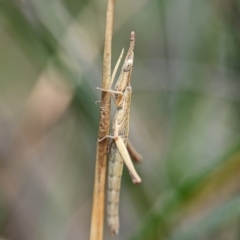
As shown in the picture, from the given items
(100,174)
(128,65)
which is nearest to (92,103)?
(128,65)

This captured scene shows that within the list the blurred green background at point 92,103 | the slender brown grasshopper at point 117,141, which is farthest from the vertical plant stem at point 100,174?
the blurred green background at point 92,103

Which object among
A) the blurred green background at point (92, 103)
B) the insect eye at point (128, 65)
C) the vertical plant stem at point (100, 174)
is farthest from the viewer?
the blurred green background at point (92, 103)

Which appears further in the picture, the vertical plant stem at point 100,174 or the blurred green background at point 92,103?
the blurred green background at point 92,103

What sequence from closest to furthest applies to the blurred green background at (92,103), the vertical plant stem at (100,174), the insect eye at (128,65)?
the vertical plant stem at (100,174) → the insect eye at (128,65) → the blurred green background at (92,103)

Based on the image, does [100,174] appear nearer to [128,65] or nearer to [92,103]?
[128,65]

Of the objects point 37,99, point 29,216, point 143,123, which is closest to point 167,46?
point 143,123

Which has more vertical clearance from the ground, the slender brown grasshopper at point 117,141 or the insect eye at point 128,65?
the insect eye at point 128,65

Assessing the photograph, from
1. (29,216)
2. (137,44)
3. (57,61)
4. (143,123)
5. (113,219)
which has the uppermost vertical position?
(137,44)

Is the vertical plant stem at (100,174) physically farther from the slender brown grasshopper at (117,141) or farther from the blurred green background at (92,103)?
the blurred green background at (92,103)

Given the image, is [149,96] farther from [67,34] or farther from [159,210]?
[159,210]

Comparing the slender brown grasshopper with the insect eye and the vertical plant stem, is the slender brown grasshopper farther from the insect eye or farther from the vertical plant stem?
the vertical plant stem
